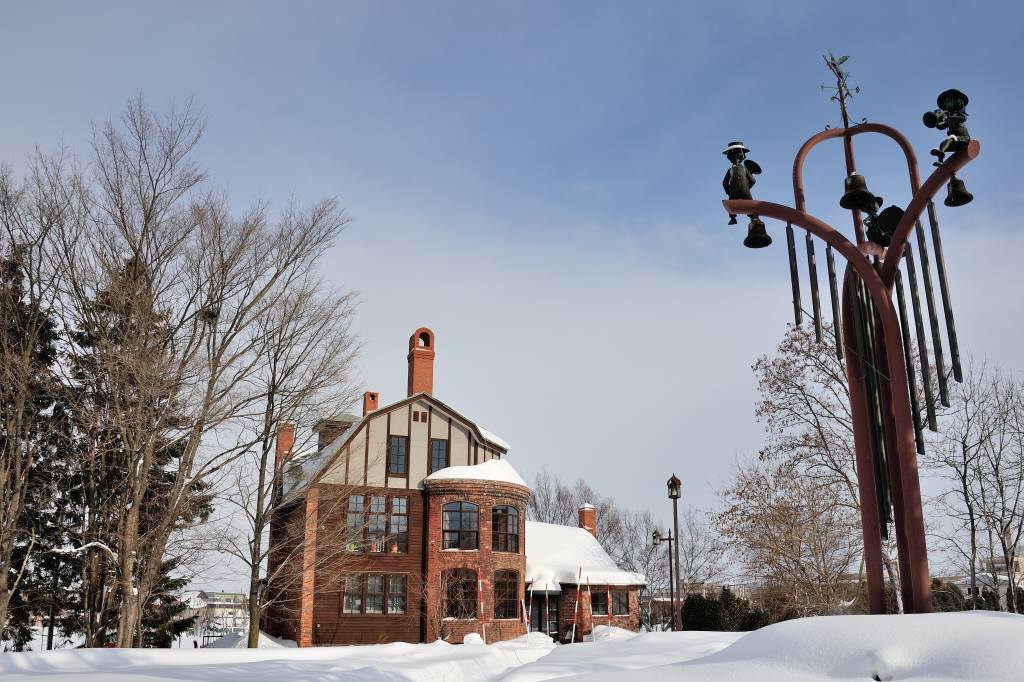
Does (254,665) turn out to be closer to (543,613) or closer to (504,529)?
(504,529)

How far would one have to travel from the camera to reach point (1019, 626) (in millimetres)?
4875

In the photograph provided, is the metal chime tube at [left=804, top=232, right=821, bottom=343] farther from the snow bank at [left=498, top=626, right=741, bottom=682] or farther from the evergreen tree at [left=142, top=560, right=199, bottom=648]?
the evergreen tree at [left=142, top=560, right=199, bottom=648]

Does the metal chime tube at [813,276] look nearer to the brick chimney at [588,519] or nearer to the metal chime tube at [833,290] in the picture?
the metal chime tube at [833,290]

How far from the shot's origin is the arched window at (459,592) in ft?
87.9

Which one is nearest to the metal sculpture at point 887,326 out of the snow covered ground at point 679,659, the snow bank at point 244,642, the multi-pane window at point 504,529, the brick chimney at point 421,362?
the snow covered ground at point 679,659

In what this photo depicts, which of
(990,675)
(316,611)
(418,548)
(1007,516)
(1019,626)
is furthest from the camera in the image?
(418,548)

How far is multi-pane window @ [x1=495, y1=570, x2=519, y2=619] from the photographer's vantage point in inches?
1087

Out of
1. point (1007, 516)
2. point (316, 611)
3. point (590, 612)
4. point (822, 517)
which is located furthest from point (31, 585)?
point (1007, 516)

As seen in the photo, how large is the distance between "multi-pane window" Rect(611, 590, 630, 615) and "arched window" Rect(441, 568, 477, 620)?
304 inches

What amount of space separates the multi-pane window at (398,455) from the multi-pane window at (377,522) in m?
1.10

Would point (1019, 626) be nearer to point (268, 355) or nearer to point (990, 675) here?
point (990, 675)

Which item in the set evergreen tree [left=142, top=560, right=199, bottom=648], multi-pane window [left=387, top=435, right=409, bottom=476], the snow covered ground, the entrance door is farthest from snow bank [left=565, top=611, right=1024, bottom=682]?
the entrance door

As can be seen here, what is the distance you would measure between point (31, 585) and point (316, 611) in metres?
8.35

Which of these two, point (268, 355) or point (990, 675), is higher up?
point (268, 355)
